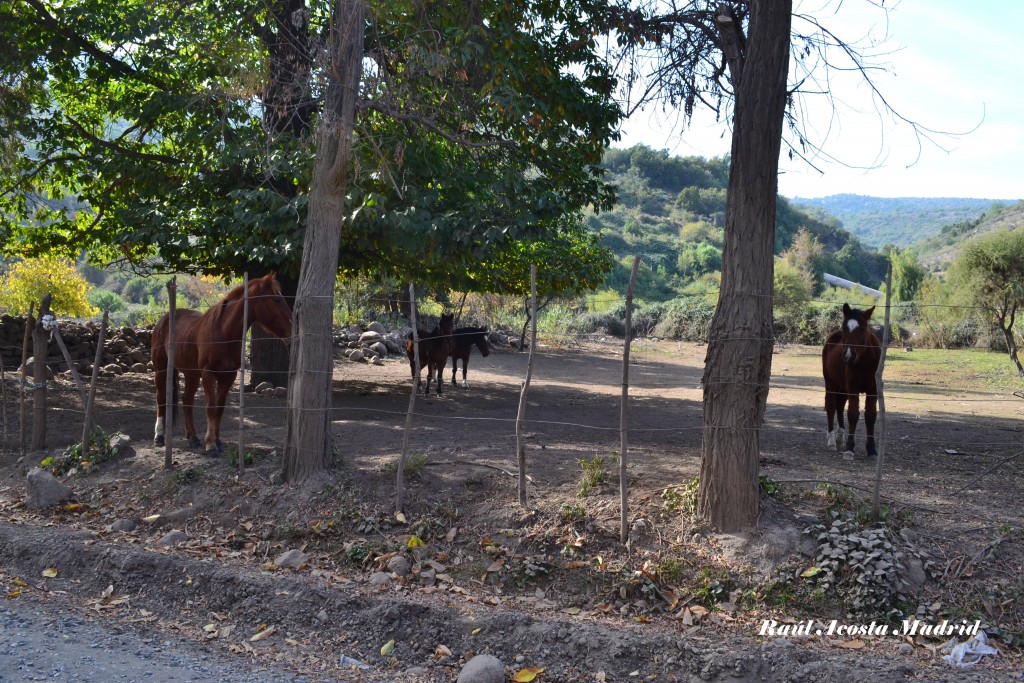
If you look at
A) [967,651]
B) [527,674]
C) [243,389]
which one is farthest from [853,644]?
[243,389]

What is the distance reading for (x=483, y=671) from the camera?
4.85 metres

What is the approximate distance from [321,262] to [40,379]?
184 inches

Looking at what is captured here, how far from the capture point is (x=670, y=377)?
22.6 metres

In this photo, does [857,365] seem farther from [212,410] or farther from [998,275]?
[998,275]

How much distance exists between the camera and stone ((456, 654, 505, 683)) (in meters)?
4.81

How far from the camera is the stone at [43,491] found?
327 inches

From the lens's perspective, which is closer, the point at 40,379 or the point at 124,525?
the point at 124,525

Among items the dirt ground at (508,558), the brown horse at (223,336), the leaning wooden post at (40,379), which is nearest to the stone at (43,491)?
A: the dirt ground at (508,558)

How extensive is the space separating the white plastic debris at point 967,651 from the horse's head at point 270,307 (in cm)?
686

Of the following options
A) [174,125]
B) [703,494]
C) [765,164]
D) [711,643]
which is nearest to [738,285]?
[765,164]

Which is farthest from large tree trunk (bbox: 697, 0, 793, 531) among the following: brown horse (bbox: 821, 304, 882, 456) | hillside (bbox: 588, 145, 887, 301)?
hillside (bbox: 588, 145, 887, 301)

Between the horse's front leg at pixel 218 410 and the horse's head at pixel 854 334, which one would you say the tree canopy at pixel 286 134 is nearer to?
the horse's front leg at pixel 218 410

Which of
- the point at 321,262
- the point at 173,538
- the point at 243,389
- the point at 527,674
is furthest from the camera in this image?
the point at 243,389

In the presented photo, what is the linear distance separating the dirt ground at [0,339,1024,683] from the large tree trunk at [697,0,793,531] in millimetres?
388
